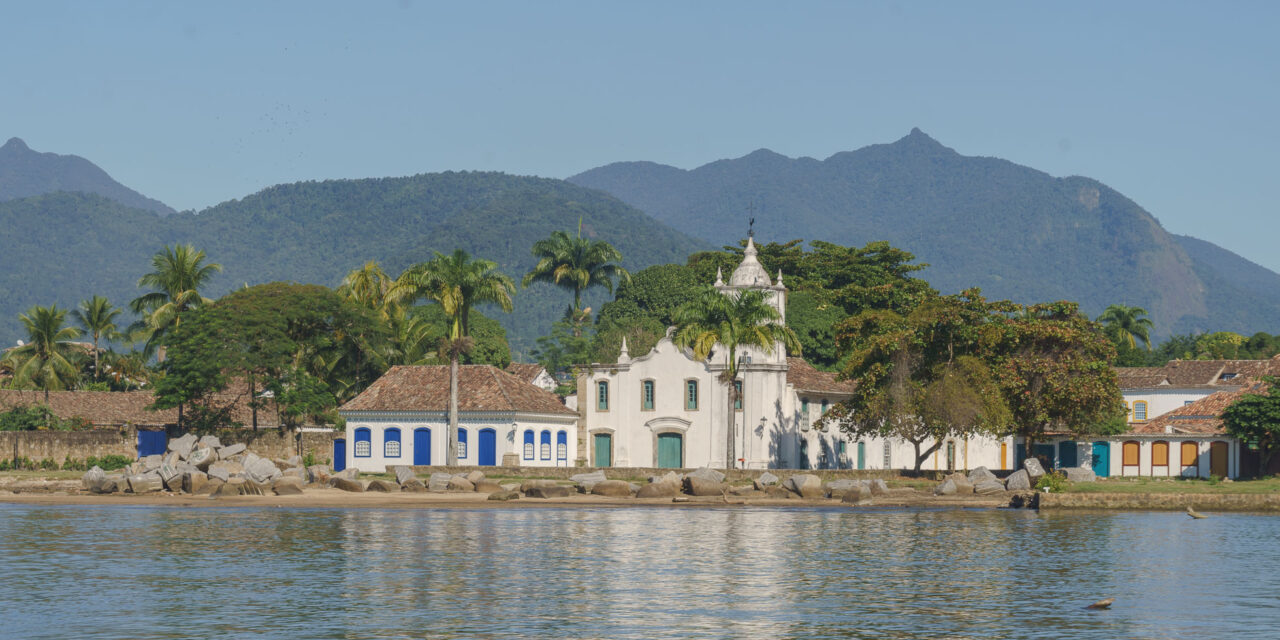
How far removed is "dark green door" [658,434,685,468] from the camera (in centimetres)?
6769

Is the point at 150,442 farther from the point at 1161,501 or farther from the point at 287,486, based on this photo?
the point at 1161,501

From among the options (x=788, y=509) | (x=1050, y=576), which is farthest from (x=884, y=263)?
(x=1050, y=576)

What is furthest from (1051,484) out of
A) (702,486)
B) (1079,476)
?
(702,486)

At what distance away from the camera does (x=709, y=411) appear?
6688 cm

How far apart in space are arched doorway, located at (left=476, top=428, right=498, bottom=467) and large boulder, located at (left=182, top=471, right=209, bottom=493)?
45.3 feet

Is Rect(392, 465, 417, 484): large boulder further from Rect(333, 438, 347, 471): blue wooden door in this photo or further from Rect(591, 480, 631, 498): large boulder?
Rect(333, 438, 347, 471): blue wooden door

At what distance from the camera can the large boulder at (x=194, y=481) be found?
5731 cm

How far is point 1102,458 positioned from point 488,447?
104 feet

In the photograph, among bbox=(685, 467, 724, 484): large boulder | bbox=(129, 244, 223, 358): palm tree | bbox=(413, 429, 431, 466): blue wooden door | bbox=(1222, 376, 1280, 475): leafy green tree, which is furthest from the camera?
bbox=(129, 244, 223, 358): palm tree

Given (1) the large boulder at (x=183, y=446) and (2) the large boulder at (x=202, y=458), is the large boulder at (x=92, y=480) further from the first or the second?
(1) the large boulder at (x=183, y=446)

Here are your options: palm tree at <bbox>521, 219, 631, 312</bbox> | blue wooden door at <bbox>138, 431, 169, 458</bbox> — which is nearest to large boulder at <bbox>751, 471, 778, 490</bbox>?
blue wooden door at <bbox>138, 431, 169, 458</bbox>

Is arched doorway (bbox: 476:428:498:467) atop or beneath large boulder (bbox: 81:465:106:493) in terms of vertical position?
atop

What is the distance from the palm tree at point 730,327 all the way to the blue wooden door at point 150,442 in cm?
2885

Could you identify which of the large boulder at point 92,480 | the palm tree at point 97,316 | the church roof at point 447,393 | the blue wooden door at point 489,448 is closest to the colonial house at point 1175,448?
the church roof at point 447,393
